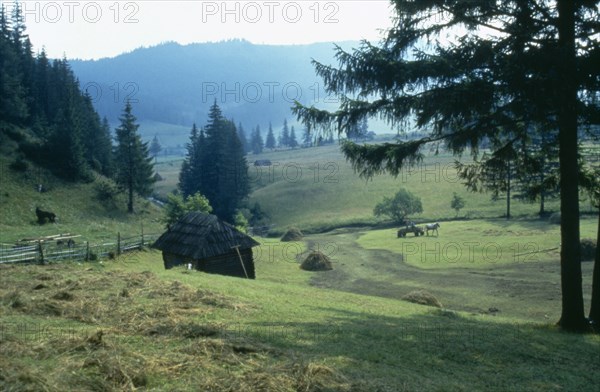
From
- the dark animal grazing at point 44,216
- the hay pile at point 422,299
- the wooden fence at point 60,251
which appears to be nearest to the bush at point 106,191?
the dark animal grazing at point 44,216

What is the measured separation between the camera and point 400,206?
78812mm

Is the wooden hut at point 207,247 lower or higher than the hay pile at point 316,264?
higher

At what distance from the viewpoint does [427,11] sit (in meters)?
14.7

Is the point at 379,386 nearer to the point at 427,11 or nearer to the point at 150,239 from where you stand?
the point at 427,11

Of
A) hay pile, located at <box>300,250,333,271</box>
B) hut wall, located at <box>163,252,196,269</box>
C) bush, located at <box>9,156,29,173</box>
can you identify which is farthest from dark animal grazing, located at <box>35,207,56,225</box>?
hay pile, located at <box>300,250,333,271</box>

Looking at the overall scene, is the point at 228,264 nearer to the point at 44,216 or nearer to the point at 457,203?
the point at 44,216

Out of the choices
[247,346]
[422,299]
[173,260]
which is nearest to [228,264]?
[173,260]

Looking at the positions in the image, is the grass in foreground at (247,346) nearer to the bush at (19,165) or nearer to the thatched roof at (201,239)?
the thatched roof at (201,239)

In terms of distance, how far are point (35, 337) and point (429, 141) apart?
1124 centimetres

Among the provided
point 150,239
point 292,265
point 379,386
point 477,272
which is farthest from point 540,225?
point 379,386

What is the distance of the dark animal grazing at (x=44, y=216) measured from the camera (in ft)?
167

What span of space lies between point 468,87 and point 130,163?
6119 cm

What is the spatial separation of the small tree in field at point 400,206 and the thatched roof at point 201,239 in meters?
49.3

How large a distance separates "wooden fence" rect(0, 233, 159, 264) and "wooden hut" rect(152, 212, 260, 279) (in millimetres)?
3876
